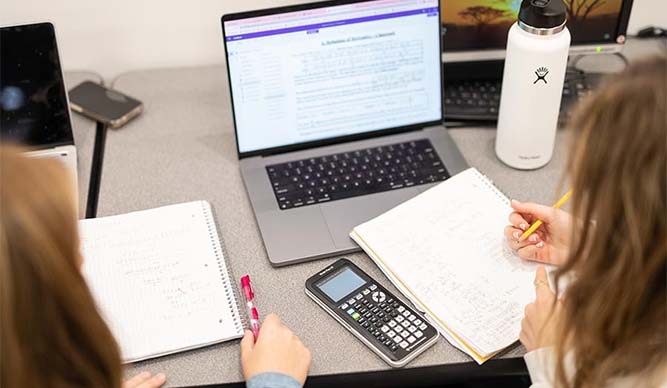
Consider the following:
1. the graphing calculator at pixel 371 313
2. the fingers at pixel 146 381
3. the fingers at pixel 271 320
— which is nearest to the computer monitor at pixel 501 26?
the graphing calculator at pixel 371 313

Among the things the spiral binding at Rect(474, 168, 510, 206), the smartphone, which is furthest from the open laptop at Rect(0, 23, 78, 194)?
the spiral binding at Rect(474, 168, 510, 206)

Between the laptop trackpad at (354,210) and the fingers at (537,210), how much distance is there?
0.58 ft

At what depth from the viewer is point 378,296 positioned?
41.3 inches

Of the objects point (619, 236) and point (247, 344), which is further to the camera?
point (247, 344)

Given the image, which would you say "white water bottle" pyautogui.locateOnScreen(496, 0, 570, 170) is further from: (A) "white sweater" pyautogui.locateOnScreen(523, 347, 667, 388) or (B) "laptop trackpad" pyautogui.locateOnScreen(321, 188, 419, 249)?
(A) "white sweater" pyautogui.locateOnScreen(523, 347, 667, 388)

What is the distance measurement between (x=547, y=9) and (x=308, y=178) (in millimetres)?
428

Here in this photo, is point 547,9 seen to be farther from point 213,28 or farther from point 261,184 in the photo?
point 213,28

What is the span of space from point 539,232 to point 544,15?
0.99 feet

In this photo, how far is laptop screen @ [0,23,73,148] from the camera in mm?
1202

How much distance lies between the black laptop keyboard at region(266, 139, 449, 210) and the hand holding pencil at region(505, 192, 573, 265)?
6.9 inches

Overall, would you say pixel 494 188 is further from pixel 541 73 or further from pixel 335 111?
pixel 335 111

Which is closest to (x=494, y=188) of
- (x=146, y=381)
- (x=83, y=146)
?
(x=146, y=381)

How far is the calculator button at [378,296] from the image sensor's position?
1.04 meters

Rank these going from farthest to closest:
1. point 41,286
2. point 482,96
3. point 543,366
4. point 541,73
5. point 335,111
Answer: point 482,96 < point 335,111 < point 541,73 < point 543,366 < point 41,286
